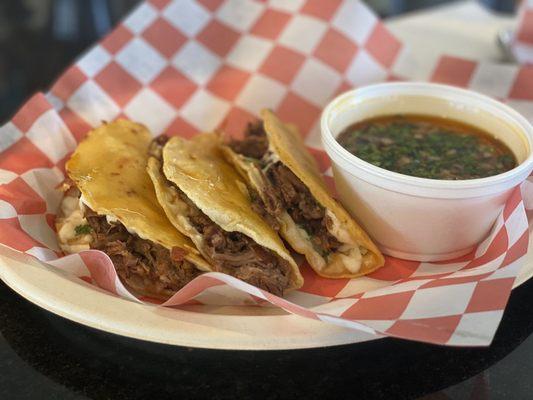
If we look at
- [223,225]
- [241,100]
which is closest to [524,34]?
[241,100]

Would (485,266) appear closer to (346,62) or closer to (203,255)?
(203,255)

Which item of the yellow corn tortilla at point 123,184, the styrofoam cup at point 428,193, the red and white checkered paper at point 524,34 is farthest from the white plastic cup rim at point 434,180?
the red and white checkered paper at point 524,34

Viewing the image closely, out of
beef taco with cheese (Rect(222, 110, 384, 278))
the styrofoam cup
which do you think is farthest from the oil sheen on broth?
beef taco with cheese (Rect(222, 110, 384, 278))

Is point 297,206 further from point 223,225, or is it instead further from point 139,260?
point 139,260

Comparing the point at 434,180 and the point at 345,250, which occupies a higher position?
the point at 434,180

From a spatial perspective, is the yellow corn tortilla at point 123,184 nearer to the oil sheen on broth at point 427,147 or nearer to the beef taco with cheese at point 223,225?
the beef taco with cheese at point 223,225
